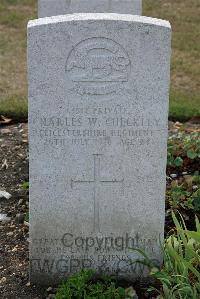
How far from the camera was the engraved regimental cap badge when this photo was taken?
3941 millimetres

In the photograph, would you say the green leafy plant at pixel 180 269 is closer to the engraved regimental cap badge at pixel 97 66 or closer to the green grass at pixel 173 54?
the engraved regimental cap badge at pixel 97 66

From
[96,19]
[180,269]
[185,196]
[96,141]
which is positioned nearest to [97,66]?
[96,19]

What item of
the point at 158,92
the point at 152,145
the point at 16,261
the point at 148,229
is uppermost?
the point at 158,92

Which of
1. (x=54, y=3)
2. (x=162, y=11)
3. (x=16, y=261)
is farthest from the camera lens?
(x=162, y=11)

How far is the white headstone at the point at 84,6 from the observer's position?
257 inches

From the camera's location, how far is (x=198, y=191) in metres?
5.13

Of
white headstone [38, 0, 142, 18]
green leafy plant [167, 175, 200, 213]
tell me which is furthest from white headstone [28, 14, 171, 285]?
white headstone [38, 0, 142, 18]

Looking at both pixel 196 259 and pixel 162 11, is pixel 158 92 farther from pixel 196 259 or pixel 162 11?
pixel 162 11

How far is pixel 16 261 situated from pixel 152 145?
117 centimetres

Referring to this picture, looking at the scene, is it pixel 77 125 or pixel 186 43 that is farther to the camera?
pixel 186 43

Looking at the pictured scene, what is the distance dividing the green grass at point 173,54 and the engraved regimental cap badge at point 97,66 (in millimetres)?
3435

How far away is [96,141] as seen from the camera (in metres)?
4.12

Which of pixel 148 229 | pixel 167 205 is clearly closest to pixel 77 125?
pixel 148 229

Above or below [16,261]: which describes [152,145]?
above
